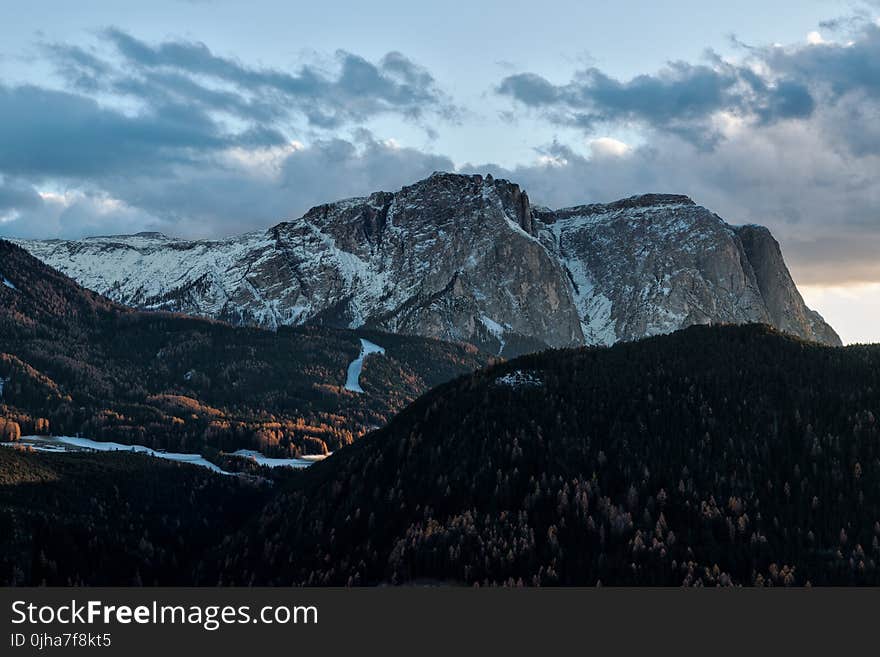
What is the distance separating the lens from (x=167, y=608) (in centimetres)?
14050

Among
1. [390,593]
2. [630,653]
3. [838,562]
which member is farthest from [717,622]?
[838,562]

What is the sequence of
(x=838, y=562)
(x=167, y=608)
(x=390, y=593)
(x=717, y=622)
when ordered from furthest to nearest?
(x=838, y=562), (x=390, y=593), (x=717, y=622), (x=167, y=608)

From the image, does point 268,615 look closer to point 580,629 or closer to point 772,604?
point 580,629

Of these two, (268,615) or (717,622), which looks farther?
(717,622)

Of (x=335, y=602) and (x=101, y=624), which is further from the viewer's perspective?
(x=335, y=602)

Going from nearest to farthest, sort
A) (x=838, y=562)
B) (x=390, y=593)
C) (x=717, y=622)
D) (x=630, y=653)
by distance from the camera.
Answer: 1. (x=630, y=653)
2. (x=717, y=622)
3. (x=390, y=593)
4. (x=838, y=562)

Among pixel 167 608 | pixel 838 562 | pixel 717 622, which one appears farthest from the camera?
pixel 838 562

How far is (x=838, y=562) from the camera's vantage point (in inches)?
7859

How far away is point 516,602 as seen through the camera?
159m

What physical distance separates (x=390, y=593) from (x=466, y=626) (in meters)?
21.0

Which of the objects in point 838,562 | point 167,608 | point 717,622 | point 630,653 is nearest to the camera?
point 630,653

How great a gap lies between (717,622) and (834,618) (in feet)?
47.2

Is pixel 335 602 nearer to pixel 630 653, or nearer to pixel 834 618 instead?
pixel 630 653

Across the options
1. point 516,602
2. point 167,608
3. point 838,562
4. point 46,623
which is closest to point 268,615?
point 167,608
